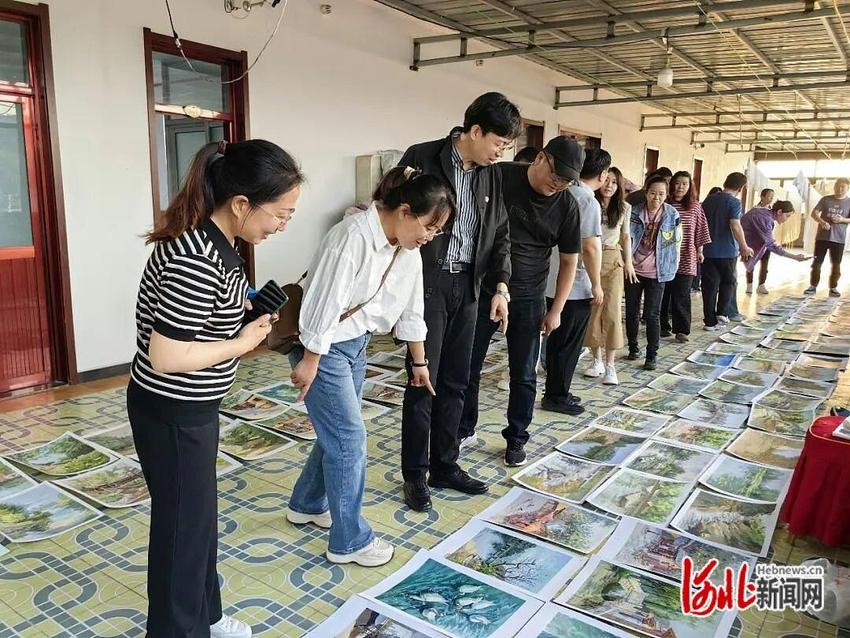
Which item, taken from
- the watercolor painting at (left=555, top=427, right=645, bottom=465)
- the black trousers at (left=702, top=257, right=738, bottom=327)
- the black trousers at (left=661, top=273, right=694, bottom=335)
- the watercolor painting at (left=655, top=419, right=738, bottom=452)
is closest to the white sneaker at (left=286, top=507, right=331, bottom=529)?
the watercolor painting at (left=555, top=427, right=645, bottom=465)

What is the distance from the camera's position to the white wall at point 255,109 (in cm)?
385

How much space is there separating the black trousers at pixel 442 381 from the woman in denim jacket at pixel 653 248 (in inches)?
101

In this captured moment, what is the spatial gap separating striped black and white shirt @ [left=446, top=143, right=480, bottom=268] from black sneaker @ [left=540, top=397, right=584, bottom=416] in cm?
161

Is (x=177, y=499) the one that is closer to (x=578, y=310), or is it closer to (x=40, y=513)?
(x=40, y=513)

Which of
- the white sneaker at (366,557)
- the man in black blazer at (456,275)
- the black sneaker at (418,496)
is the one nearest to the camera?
the white sneaker at (366,557)

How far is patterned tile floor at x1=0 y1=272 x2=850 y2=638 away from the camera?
1845mm

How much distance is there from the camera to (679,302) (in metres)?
5.45

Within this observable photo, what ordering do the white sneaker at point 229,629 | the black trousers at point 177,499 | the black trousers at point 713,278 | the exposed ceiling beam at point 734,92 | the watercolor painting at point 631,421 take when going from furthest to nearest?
the exposed ceiling beam at point 734,92, the black trousers at point 713,278, the watercolor painting at point 631,421, the white sneaker at point 229,629, the black trousers at point 177,499

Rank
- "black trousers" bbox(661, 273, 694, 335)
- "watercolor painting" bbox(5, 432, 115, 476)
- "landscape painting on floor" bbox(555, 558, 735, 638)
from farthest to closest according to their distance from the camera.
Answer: "black trousers" bbox(661, 273, 694, 335), "watercolor painting" bbox(5, 432, 115, 476), "landscape painting on floor" bbox(555, 558, 735, 638)

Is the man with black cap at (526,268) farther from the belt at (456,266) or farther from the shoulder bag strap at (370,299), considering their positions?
the shoulder bag strap at (370,299)

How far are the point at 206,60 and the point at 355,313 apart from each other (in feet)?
11.3

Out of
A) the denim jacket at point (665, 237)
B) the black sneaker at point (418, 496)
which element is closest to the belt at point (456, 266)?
the black sneaker at point (418, 496)

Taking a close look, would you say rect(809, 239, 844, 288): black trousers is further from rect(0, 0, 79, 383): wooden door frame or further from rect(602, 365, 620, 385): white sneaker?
rect(0, 0, 79, 383): wooden door frame

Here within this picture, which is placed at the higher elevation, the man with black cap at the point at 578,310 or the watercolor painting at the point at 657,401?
the man with black cap at the point at 578,310
